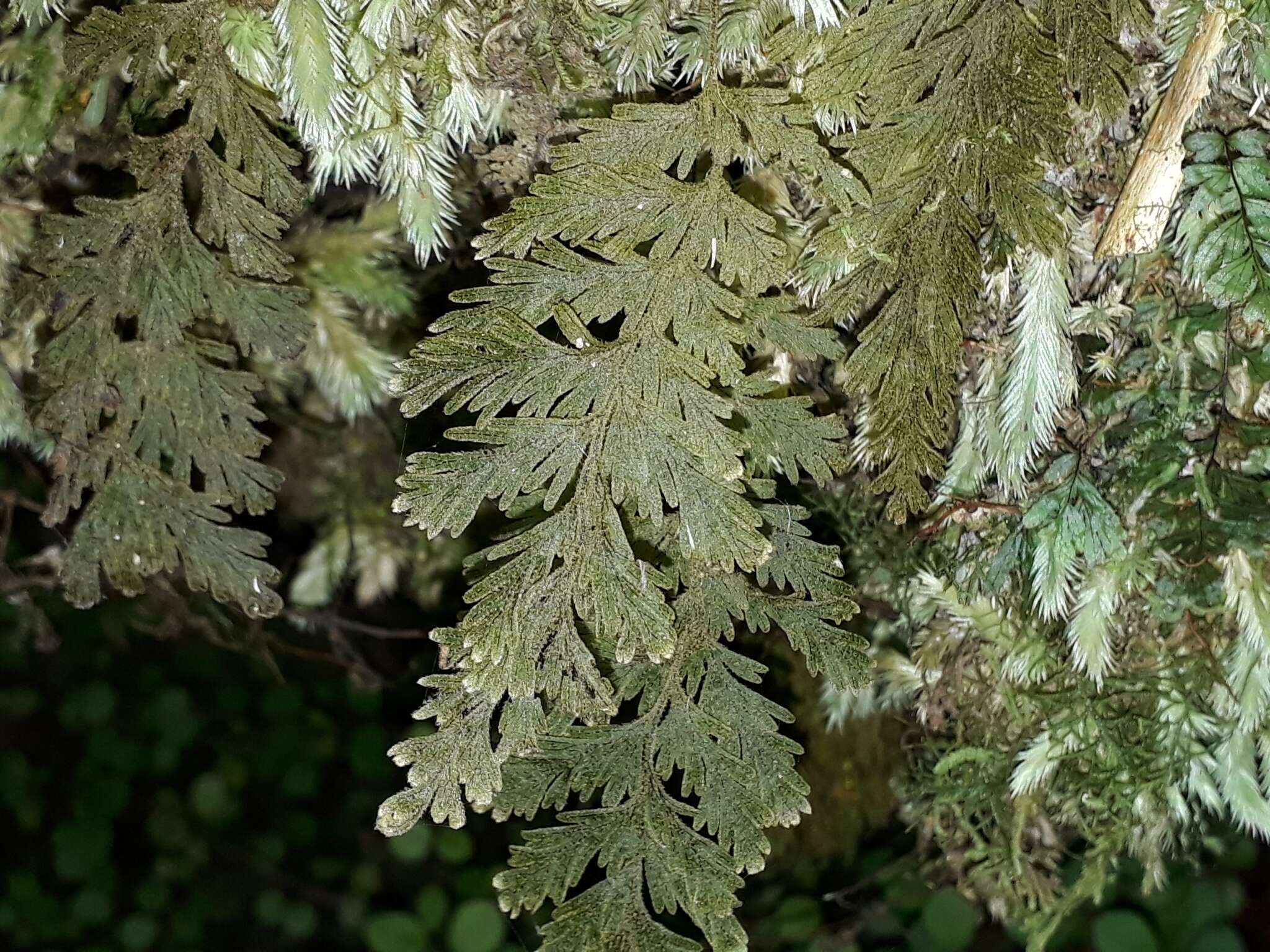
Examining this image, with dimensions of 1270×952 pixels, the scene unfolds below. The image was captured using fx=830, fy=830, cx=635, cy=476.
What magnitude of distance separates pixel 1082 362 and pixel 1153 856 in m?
0.66

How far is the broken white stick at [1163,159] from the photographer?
0.67 meters

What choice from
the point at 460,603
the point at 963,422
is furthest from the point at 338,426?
the point at 963,422

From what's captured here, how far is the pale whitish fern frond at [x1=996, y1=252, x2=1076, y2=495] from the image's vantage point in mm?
762

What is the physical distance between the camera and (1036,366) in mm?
770

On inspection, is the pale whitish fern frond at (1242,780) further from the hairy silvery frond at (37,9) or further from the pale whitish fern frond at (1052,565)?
the hairy silvery frond at (37,9)

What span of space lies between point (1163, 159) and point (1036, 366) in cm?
20

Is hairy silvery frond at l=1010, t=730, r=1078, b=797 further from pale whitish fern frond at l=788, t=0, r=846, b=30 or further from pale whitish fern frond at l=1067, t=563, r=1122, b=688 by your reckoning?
pale whitish fern frond at l=788, t=0, r=846, b=30

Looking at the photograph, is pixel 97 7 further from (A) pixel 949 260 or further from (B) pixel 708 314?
(A) pixel 949 260

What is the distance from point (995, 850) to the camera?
107 centimetres

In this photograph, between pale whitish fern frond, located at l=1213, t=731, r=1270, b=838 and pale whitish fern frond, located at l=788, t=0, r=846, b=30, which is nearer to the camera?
pale whitish fern frond, located at l=788, t=0, r=846, b=30

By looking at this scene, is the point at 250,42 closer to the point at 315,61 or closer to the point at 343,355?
the point at 315,61

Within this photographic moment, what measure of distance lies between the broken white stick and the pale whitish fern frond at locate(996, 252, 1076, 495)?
55 mm

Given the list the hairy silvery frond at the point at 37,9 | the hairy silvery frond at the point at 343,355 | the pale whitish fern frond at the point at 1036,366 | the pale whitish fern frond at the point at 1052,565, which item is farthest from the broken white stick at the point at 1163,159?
the hairy silvery frond at the point at 37,9

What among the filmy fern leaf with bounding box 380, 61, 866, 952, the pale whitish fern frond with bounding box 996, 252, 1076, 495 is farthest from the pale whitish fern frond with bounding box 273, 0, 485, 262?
the pale whitish fern frond with bounding box 996, 252, 1076, 495
